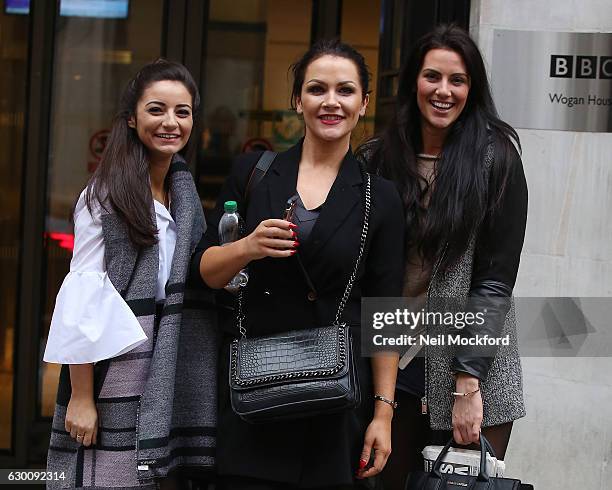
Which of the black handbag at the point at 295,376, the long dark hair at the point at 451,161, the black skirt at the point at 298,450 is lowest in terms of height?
the black skirt at the point at 298,450

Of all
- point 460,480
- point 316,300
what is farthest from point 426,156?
point 460,480

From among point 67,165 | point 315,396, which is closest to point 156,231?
point 315,396

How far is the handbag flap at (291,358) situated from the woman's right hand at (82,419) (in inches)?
19.5

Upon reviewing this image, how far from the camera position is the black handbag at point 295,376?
120 inches

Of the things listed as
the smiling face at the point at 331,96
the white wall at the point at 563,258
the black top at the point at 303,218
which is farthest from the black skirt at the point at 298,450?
the white wall at the point at 563,258

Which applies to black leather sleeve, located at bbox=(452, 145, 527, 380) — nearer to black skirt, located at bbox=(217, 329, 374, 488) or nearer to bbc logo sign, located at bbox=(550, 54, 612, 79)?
black skirt, located at bbox=(217, 329, 374, 488)

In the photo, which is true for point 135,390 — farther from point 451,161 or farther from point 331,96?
point 451,161

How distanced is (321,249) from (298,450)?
622 millimetres

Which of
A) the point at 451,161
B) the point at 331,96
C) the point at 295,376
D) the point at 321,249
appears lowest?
the point at 295,376

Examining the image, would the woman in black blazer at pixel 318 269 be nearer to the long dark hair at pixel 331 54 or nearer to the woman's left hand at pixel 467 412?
the long dark hair at pixel 331 54

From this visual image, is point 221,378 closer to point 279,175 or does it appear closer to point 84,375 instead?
point 84,375

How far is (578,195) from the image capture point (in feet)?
16.6

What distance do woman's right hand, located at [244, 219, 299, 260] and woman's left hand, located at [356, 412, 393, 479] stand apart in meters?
0.63

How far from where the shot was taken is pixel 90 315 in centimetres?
326
